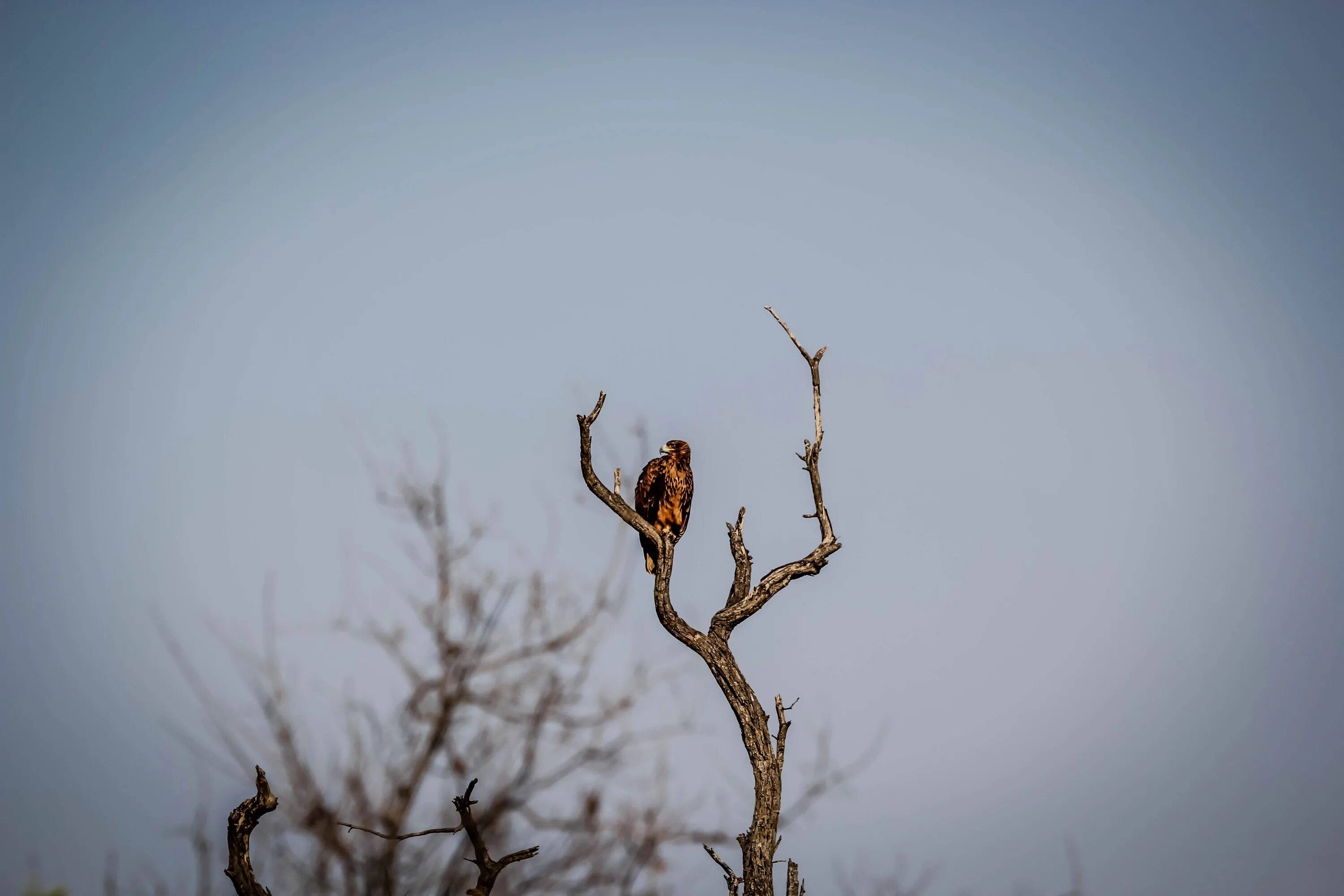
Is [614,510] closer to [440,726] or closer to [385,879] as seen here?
[440,726]

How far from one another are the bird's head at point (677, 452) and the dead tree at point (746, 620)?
5.73 ft

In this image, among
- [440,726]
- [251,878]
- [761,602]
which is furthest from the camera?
[440,726]

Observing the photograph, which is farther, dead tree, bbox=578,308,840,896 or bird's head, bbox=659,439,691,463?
bird's head, bbox=659,439,691,463

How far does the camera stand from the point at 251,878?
386 centimetres

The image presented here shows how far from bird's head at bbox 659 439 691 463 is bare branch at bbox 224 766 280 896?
3554 millimetres

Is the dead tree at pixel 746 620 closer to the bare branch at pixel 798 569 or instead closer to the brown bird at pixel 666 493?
the bare branch at pixel 798 569

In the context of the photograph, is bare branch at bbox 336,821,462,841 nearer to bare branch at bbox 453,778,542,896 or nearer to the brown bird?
bare branch at bbox 453,778,542,896

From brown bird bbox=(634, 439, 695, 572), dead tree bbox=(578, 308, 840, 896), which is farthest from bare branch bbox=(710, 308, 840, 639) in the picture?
brown bird bbox=(634, 439, 695, 572)

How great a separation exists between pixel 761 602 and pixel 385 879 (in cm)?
221

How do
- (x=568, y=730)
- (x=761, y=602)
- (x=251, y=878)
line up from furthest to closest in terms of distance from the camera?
(x=568, y=730), (x=761, y=602), (x=251, y=878)

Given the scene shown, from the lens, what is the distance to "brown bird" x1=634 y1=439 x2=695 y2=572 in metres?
6.71

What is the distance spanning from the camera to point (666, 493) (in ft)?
22.0

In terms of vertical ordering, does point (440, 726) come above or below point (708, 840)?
above

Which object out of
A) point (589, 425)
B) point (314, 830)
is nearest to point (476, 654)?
point (314, 830)
